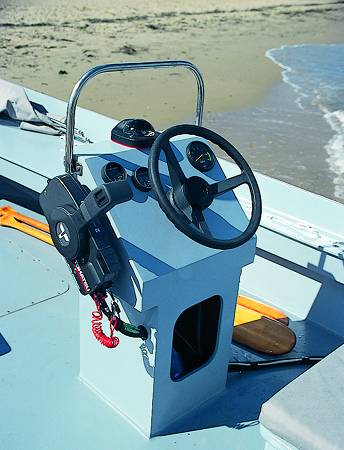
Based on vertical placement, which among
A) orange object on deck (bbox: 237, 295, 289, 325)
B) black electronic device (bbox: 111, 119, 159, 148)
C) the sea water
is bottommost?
the sea water

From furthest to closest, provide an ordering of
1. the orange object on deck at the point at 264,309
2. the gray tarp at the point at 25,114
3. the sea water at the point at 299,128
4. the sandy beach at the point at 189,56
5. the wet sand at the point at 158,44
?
1. the wet sand at the point at 158,44
2. the sandy beach at the point at 189,56
3. the sea water at the point at 299,128
4. the gray tarp at the point at 25,114
5. the orange object on deck at the point at 264,309

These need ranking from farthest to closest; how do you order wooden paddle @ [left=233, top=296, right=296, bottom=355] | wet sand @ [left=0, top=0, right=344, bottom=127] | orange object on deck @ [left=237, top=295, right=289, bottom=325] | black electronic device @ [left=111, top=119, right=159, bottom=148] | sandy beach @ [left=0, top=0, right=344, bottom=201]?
wet sand @ [left=0, top=0, right=344, bottom=127], sandy beach @ [left=0, top=0, right=344, bottom=201], orange object on deck @ [left=237, top=295, right=289, bottom=325], wooden paddle @ [left=233, top=296, right=296, bottom=355], black electronic device @ [left=111, top=119, right=159, bottom=148]

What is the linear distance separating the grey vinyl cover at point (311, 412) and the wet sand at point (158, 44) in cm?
758

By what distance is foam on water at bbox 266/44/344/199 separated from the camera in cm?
852

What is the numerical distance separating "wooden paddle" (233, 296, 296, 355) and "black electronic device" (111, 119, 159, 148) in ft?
2.99

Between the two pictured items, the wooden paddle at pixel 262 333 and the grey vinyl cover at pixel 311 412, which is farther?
the wooden paddle at pixel 262 333

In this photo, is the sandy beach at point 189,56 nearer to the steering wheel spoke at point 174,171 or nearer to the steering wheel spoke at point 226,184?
the steering wheel spoke at point 226,184

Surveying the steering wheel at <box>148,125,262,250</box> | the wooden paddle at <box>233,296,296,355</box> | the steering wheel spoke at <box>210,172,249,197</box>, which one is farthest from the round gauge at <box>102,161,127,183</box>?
the wooden paddle at <box>233,296,296,355</box>

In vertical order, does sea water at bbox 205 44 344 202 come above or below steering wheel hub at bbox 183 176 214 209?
below

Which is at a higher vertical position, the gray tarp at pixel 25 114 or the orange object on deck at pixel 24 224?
the gray tarp at pixel 25 114

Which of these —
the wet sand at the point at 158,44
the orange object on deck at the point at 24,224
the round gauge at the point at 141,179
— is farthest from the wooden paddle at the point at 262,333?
the wet sand at the point at 158,44

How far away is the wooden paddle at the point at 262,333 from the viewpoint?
2.49m

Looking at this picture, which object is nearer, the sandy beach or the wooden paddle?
the wooden paddle

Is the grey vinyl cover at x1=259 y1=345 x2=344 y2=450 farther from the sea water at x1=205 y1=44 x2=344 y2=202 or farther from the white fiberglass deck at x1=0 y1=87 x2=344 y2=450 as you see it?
the sea water at x1=205 y1=44 x2=344 y2=202
